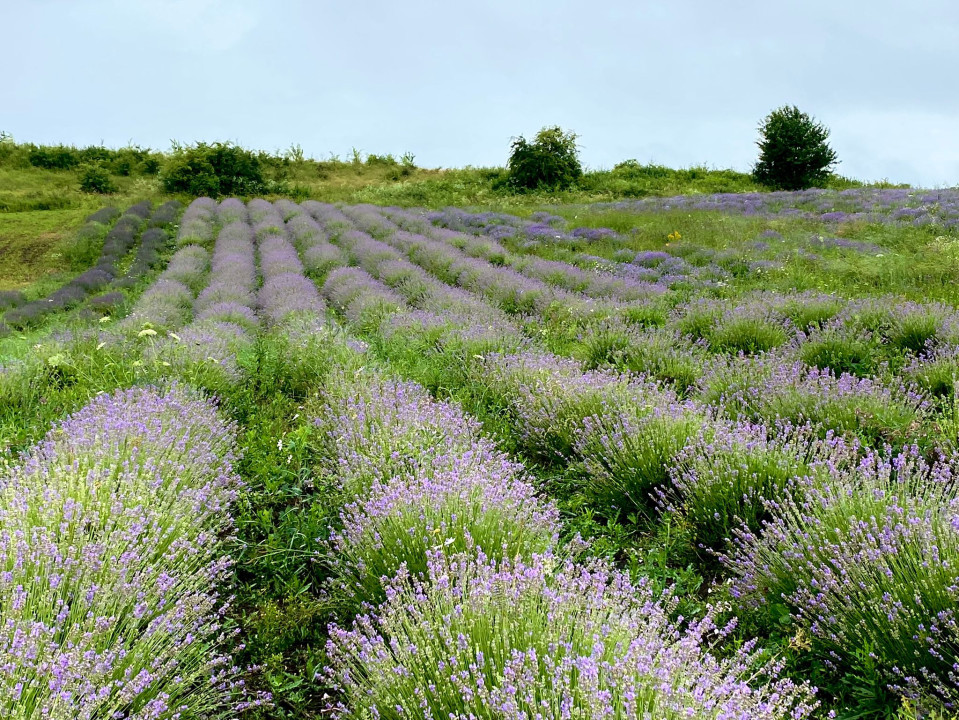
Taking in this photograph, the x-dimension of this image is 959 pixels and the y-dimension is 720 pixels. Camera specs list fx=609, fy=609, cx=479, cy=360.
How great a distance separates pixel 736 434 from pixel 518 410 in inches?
57.4

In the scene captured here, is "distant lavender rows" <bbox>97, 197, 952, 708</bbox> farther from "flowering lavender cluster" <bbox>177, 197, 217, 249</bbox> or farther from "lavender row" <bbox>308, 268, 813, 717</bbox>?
"flowering lavender cluster" <bbox>177, 197, 217, 249</bbox>

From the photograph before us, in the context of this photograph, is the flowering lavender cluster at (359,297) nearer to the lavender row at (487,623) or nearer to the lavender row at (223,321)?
the lavender row at (223,321)

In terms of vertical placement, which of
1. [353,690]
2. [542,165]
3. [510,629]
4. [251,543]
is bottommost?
[251,543]

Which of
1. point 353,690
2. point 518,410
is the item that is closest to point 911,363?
point 518,410

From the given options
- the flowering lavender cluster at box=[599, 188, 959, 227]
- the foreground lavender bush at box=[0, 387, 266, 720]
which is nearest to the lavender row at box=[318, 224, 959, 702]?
the foreground lavender bush at box=[0, 387, 266, 720]

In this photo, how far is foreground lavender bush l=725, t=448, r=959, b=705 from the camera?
6.21ft

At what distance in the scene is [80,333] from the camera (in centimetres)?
585

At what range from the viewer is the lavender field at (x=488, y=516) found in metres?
1.72

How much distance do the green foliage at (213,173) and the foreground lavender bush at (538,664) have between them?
74.3 ft

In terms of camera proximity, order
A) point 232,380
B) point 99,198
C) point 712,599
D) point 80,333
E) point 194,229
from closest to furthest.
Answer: point 712,599 → point 232,380 → point 80,333 → point 194,229 → point 99,198

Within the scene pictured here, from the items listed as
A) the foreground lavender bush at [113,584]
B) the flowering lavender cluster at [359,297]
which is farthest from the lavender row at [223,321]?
the foreground lavender bush at [113,584]

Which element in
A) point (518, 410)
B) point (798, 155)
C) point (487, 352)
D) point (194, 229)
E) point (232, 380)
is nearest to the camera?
point (518, 410)

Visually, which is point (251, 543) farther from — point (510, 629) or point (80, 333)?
point (80, 333)

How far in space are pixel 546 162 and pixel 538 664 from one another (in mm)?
24166
